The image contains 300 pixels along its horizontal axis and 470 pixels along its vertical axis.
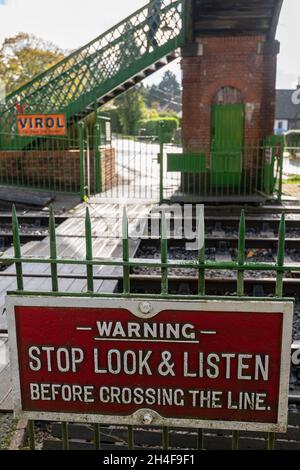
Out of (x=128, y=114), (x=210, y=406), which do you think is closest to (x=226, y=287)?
(x=210, y=406)

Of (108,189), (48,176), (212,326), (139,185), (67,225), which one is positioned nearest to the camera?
(212,326)

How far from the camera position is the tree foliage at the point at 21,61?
120 ft

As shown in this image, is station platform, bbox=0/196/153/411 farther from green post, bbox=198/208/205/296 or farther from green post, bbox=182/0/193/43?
green post, bbox=182/0/193/43

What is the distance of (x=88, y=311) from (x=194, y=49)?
11489 mm

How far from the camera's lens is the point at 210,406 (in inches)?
105

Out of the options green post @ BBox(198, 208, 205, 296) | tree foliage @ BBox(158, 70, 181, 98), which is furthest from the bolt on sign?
tree foliage @ BBox(158, 70, 181, 98)

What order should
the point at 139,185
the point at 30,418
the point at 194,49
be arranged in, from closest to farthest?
the point at 30,418, the point at 194,49, the point at 139,185

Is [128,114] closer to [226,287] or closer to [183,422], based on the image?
[226,287]

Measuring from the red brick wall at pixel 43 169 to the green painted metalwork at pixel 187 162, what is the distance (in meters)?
2.80

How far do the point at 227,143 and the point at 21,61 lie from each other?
28860mm

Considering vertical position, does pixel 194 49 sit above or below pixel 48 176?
above

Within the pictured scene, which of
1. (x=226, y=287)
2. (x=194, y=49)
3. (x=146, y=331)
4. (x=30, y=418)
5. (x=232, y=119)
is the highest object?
(x=194, y=49)

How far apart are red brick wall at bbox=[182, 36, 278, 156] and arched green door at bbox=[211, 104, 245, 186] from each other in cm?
19

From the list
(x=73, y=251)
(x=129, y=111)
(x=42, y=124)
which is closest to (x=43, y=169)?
(x=42, y=124)
